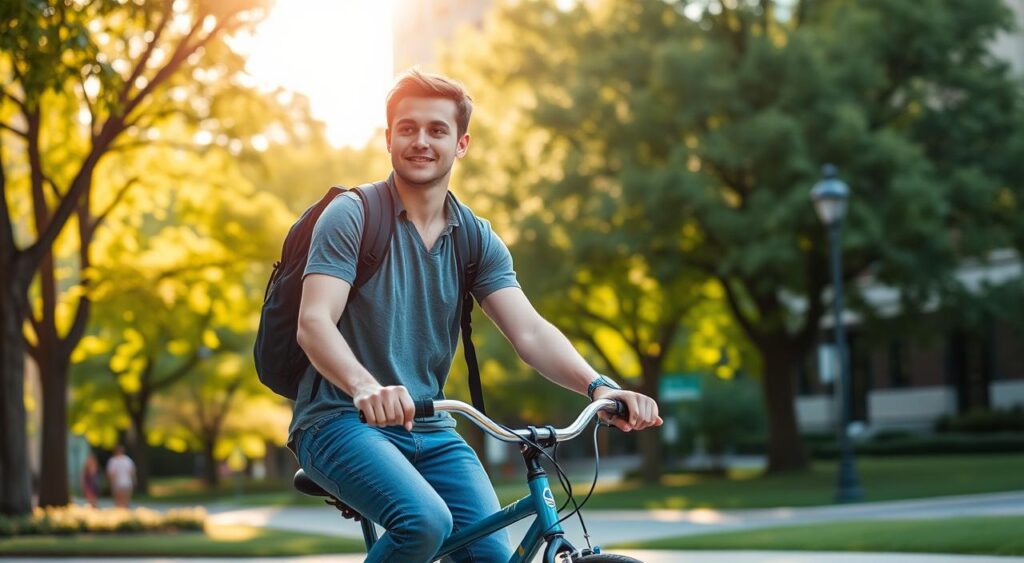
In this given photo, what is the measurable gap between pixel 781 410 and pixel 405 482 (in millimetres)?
27672

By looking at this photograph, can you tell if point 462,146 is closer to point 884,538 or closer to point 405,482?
point 405,482

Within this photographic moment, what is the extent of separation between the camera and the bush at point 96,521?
19.2 meters

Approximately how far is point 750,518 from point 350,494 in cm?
1906

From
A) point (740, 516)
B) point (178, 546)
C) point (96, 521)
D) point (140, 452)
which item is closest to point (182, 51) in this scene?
point (178, 546)

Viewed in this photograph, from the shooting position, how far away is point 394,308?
13.7 ft

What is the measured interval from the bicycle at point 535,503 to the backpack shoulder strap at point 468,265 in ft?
1.36

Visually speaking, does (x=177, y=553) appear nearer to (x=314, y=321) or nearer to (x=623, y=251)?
(x=623, y=251)

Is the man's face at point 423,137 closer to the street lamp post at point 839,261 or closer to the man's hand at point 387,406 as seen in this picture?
the man's hand at point 387,406

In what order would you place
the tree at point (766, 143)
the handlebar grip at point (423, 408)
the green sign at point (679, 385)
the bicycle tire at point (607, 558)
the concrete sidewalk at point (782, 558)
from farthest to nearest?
the green sign at point (679, 385), the tree at point (766, 143), the concrete sidewalk at point (782, 558), the handlebar grip at point (423, 408), the bicycle tire at point (607, 558)

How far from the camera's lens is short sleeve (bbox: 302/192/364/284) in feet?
13.3

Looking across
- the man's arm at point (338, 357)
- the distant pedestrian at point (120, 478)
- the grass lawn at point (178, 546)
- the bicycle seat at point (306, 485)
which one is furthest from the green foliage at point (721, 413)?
the man's arm at point (338, 357)

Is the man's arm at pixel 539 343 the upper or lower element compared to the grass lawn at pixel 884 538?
upper

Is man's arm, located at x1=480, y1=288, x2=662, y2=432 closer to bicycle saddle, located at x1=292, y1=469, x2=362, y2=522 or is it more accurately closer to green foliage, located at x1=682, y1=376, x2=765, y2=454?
bicycle saddle, located at x1=292, y1=469, x2=362, y2=522

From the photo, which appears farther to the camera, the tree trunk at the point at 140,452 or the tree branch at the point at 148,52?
the tree trunk at the point at 140,452
